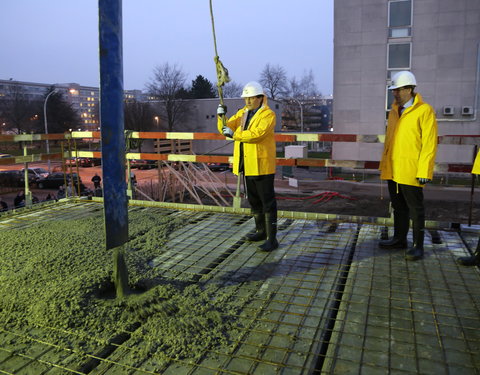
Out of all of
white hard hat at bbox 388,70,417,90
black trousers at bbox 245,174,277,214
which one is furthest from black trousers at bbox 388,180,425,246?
black trousers at bbox 245,174,277,214

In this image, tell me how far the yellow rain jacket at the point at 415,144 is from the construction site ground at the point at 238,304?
84cm

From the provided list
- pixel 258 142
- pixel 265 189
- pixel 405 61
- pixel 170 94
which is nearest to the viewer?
pixel 258 142

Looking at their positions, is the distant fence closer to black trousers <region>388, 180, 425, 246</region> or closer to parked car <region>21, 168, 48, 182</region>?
black trousers <region>388, 180, 425, 246</region>

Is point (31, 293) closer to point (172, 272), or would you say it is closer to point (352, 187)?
point (172, 272)

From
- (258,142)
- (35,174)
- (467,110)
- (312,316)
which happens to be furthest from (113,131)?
(35,174)

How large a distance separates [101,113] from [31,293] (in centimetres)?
149

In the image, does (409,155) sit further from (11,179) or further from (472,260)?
(11,179)

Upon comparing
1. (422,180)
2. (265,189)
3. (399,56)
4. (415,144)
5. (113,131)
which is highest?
(399,56)

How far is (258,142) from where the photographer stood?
416cm

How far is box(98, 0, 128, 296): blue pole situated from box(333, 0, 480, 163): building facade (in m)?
21.7

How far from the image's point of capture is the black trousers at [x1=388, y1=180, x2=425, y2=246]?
395 cm

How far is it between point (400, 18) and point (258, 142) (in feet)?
74.8

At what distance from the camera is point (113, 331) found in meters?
2.59

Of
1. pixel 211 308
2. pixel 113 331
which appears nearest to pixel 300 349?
pixel 211 308
